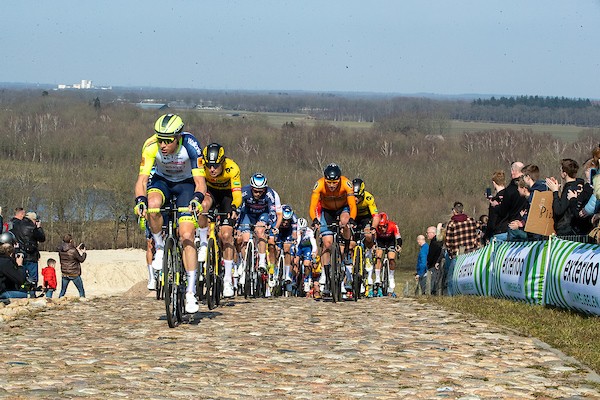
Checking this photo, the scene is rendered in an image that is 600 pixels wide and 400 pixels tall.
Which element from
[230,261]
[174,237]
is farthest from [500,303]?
[174,237]

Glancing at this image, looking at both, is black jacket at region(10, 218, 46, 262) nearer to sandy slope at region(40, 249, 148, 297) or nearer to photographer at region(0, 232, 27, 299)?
photographer at region(0, 232, 27, 299)

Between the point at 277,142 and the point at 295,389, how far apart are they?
513ft

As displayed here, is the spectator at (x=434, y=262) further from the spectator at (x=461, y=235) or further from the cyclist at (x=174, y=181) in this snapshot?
the cyclist at (x=174, y=181)

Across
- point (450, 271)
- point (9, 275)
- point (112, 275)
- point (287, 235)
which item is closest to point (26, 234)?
point (9, 275)

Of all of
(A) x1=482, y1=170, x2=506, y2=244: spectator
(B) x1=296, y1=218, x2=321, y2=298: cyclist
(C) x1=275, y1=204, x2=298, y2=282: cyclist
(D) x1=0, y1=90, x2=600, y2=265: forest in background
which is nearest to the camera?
(A) x1=482, y1=170, x2=506, y2=244: spectator

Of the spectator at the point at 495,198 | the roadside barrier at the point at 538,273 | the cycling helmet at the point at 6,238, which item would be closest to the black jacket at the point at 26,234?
the cycling helmet at the point at 6,238

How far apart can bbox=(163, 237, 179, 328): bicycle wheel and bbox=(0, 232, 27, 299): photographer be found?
586cm

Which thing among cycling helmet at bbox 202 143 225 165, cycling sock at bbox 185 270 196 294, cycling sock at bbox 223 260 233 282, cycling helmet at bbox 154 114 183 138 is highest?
cycling helmet at bbox 154 114 183 138

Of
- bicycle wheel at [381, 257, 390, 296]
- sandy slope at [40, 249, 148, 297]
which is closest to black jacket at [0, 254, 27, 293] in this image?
bicycle wheel at [381, 257, 390, 296]

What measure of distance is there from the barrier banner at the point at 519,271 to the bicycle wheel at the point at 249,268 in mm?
4084

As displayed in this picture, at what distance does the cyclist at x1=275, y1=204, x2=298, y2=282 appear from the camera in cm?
2192

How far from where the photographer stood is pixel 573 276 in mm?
13789

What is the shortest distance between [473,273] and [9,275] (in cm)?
805

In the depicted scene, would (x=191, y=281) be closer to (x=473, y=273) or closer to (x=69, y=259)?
(x=473, y=273)
